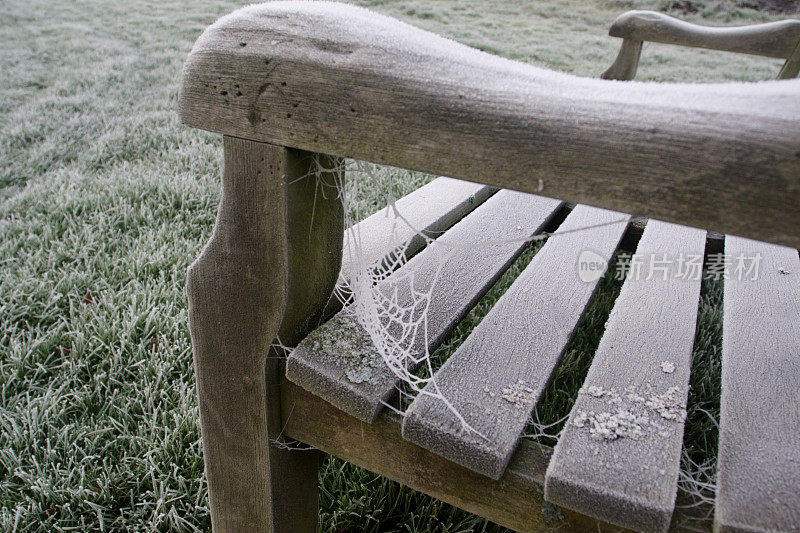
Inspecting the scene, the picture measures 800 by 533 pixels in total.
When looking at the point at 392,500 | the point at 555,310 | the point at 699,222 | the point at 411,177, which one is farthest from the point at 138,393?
the point at 411,177

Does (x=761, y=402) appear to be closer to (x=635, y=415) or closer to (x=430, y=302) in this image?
(x=635, y=415)

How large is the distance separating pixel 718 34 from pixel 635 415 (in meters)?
2.18

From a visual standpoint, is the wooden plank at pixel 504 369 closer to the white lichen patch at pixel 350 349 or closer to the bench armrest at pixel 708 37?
the white lichen patch at pixel 350 349

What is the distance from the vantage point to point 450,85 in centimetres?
59

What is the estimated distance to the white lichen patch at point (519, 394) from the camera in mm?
867

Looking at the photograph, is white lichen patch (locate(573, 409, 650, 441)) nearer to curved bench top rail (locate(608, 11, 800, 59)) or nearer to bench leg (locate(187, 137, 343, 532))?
bench leg (locate(187, 137, 343, 532))

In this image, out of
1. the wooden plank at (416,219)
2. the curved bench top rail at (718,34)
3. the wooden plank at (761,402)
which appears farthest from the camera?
the curved bench top rail at (718,34)

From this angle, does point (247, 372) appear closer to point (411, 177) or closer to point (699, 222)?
point (699, 222)

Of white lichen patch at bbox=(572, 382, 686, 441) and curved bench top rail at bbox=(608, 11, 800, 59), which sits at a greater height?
curved bench top rail at bbox=(608, 11, 800, 59)

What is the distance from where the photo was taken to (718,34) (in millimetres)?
2375

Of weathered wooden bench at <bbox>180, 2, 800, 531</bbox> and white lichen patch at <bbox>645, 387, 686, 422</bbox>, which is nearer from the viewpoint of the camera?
weathered wooden bench at <bbox>180, 2, 800, 531</bbox>

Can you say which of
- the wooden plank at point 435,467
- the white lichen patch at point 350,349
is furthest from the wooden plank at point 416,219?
the wooden plank at point 435,467

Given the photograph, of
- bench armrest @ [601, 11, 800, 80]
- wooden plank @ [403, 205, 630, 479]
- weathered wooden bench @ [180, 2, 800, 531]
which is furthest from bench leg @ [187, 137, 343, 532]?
bench armrest @ [601, 11, 800, 80]

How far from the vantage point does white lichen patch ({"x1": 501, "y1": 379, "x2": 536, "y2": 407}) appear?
0.87 m
